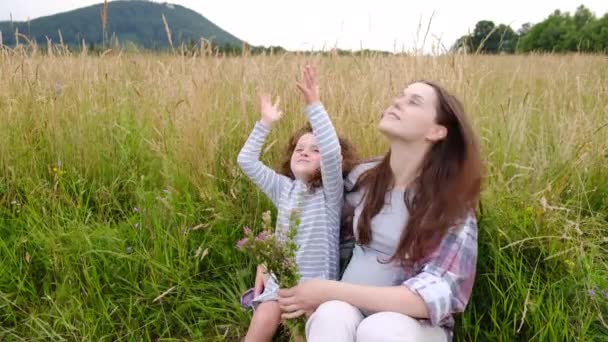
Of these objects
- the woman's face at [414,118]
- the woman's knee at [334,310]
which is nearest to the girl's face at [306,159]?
the woman's face at [414,118]

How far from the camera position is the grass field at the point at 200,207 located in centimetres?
189

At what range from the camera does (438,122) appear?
1.82 metres

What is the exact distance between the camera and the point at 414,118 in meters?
1.79

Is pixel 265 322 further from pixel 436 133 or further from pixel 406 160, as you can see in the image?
pixel 436 133

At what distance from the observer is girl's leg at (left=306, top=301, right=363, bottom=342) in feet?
4.97

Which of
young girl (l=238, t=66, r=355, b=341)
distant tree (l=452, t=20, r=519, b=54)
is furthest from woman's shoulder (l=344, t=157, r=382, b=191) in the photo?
distant tree (l=452, t=20, r=519, b=54)

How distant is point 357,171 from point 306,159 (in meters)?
0.18

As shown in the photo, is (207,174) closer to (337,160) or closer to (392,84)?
(337,160)

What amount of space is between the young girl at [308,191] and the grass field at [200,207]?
0.77 ft

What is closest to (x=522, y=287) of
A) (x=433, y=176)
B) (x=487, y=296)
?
(x=487, y=296)

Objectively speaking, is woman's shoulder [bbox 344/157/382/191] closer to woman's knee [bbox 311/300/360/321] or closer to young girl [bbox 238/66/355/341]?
young girl [bbox 238/66/355/341]

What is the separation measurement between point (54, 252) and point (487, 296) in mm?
1609

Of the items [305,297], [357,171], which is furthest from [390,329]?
[357,171]

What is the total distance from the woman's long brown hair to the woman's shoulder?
0.14 meters
